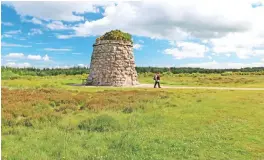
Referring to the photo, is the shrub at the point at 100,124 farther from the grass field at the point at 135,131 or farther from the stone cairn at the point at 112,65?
the stone cairn at the point at 112,65

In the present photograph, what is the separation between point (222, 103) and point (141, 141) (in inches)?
483

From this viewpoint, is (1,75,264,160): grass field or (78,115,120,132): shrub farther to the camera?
(78,115,120,132): shrub

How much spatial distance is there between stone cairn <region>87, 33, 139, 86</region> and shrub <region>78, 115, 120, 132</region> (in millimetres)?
27422

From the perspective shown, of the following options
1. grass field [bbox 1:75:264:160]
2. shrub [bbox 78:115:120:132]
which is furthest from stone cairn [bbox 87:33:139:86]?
shrub [bbox 78:115:120:132]

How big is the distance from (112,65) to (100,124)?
28.7 m

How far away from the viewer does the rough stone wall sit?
1779 inches

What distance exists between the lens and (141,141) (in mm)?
14062

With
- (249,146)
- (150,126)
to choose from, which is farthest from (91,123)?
(249,146)

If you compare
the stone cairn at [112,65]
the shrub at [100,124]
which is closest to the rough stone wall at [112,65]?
the stone cairn at [112,65]

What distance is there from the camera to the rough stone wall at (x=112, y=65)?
148 ft

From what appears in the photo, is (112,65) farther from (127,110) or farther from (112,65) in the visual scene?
(127,110)

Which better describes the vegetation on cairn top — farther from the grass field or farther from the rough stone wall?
the grass field

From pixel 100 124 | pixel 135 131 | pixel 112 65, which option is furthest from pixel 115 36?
pixel 135 131

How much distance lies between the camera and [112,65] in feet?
149
